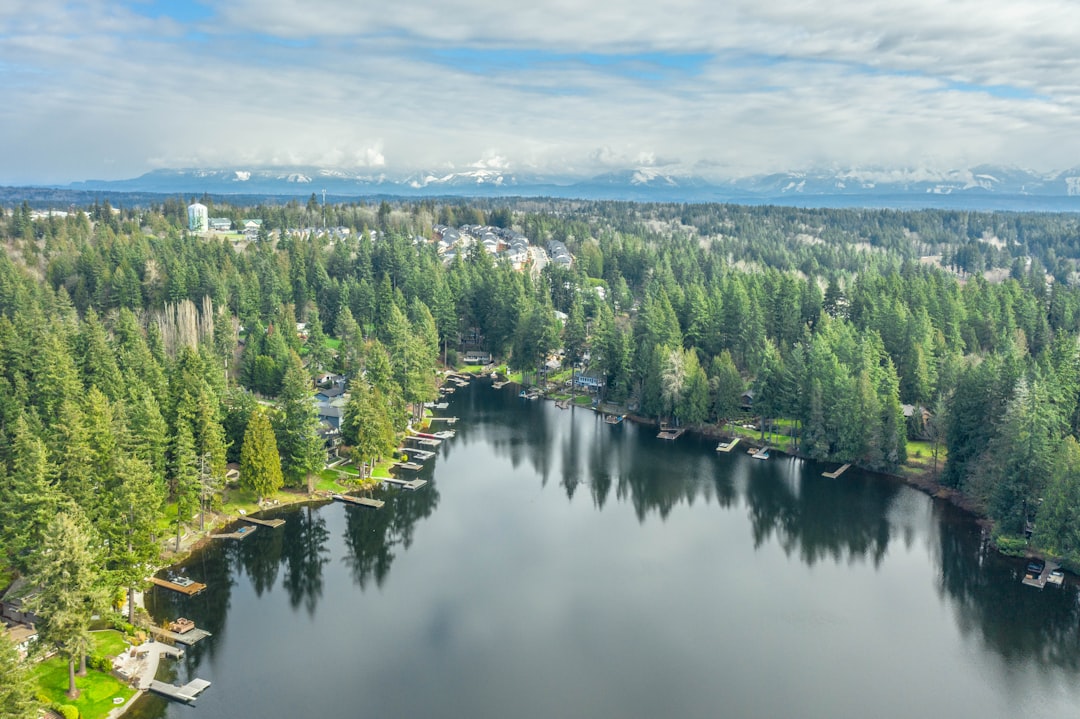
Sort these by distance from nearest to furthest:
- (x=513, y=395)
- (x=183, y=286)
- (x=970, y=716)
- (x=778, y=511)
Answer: (x=970, y=716) → (x=778, y=511) → (x=513, y=395) → (x=183, y=286)

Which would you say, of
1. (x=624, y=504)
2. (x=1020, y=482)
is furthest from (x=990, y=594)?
(x=624, y=504)

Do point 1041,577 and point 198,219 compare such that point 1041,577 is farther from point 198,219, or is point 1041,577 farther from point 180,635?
point 198,219

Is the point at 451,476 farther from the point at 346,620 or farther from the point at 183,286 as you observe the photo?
the point at 183,286

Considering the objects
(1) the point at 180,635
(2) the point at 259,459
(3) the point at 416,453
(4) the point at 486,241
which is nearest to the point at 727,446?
(3) the point at 416,453

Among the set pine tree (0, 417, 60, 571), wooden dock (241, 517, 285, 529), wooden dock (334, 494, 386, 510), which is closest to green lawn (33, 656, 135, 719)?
pine tree (0, 417, 60, 571)

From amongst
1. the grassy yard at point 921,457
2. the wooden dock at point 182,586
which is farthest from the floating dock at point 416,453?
the grassy yard at point 921,457

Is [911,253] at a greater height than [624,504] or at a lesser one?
greater

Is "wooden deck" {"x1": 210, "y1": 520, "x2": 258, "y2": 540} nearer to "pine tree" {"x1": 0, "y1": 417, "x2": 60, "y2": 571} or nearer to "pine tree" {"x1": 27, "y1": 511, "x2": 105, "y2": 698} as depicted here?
"pine tree" {"x1": 0, "y1": 417, "x2": 60, "y2": 571}
